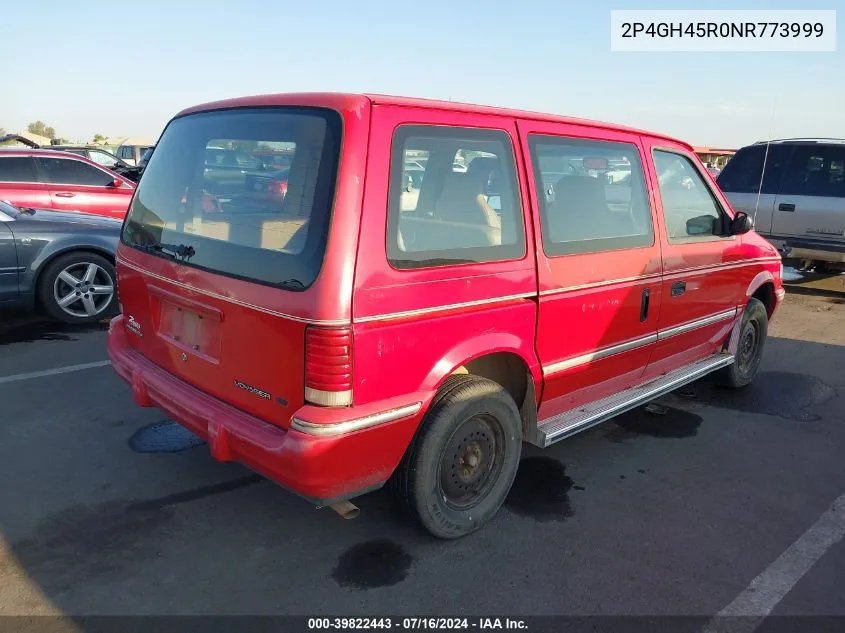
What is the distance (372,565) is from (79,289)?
4707mm

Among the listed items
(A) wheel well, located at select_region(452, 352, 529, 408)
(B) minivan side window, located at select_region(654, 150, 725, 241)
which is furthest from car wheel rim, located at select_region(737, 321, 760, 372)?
(A) wheel well, located at select_region(452, 352, 529, 408)

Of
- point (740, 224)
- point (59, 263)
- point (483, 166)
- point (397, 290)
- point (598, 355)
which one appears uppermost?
point (483, 166)

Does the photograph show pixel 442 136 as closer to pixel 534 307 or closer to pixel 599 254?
pixel 534 307

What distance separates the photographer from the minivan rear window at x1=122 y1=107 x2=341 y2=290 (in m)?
2.49

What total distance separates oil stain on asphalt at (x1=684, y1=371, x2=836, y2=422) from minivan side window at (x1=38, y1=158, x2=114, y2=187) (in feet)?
28.7

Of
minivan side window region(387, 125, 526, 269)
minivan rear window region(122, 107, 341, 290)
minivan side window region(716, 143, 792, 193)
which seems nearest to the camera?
minivan rear window region(122, 107, 341, 290)

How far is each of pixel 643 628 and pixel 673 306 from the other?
2110 mm

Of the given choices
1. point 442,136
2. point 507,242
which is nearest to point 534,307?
point 507,242

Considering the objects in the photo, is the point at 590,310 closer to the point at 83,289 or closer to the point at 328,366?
the point at 328,366

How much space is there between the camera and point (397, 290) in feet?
8.34

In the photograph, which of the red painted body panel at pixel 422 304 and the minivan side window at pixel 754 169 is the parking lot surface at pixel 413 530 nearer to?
the red painted body panel at pixel 422 304

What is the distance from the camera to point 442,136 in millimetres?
2812

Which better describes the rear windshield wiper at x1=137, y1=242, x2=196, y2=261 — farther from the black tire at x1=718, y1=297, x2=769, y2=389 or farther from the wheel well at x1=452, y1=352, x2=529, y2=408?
the black tire at x1=718, y1=297, x2=769, y2=389

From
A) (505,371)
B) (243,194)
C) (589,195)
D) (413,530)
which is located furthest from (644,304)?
(243,194)
